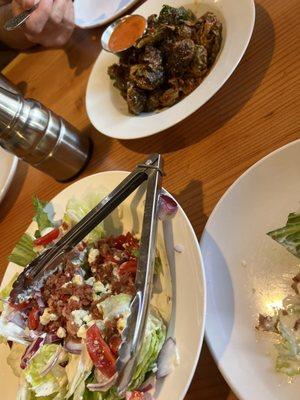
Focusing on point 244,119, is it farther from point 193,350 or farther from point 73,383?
point 73,383

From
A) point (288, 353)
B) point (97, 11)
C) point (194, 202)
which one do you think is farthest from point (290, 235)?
point (97, 11)

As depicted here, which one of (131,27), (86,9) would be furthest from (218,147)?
(86,9)

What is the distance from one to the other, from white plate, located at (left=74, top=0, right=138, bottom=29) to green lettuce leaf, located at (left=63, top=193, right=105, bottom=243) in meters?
0.86

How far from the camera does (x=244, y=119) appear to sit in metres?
1.24

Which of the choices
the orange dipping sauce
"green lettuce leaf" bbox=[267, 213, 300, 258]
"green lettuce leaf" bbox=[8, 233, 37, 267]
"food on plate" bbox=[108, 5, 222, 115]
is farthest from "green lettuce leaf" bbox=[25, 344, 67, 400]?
the orange dipping sauce

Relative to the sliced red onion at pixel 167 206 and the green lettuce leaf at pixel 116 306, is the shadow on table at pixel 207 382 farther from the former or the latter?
the sliced red onion at pixel 167 206

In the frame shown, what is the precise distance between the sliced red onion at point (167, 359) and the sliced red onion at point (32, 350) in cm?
31

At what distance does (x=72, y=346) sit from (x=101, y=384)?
0.16 metres

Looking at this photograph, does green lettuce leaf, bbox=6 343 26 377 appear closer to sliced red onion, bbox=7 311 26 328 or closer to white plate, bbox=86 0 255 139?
sliced red onion, bbox=7 311 26 328

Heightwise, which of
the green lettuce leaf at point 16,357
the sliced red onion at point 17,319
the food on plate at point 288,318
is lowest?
the food on plate at point 288,318

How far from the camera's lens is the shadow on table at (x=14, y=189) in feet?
5.78

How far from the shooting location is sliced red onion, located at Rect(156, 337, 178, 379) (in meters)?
0.89

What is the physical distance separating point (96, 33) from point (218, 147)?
3.06 feet

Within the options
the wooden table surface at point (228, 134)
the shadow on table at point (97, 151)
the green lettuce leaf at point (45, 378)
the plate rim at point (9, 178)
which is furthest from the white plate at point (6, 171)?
the green lettuce leaf at point (45, 378)
